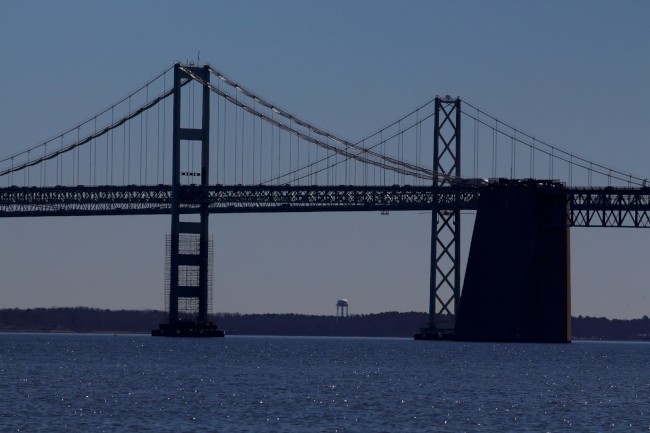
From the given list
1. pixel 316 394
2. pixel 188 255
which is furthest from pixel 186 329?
pixel 316 394

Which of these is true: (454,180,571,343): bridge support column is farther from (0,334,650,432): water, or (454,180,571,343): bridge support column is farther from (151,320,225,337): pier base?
(151,320,225,337): pier base

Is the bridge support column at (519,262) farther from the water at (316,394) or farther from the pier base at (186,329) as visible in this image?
the pier base at (186,329)

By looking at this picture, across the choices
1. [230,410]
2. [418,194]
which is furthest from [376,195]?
[230,410]

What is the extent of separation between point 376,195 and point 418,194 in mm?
3019

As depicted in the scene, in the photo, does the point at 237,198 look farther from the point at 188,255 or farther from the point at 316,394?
the point at 316,394

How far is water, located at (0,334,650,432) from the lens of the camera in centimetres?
5119

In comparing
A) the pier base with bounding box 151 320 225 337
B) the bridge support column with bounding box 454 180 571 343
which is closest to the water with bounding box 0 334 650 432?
the bridge support column with bounding box 454 180 571 343

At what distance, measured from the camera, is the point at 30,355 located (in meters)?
98.4

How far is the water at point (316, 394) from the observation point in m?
51.2

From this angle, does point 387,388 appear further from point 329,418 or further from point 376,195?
point 376,195

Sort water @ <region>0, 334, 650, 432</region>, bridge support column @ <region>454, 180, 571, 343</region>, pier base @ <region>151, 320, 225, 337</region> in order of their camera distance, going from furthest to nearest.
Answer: pier base @ <region>151, 320, 225, 337</region>
bridge support column @ <region>454, 180, 571, 343</region>
water @ <region>0, 334, 650, 432</region>

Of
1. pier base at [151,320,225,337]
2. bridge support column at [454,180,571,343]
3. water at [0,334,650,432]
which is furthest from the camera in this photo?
pier base at [151,320,225,337]

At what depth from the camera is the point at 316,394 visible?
62000 mm

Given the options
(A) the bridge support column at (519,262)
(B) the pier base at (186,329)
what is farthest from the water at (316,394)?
(B) the pier base at (186,329)
